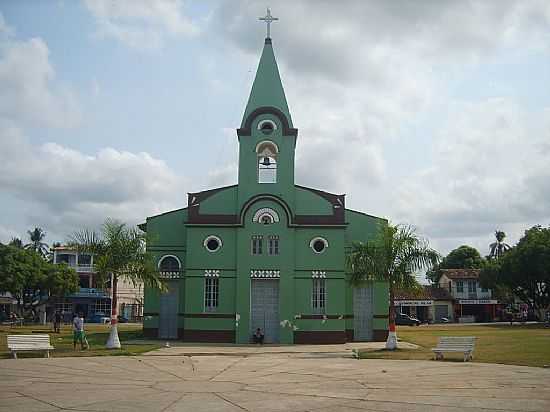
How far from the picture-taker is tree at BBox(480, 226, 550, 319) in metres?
57.0

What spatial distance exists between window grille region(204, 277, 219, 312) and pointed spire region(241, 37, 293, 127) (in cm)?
893

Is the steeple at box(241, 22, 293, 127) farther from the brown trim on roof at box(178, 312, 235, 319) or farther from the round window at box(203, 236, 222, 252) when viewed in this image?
the brown trim on roof at box(178, 312, 235, 319)

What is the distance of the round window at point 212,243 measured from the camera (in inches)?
1430

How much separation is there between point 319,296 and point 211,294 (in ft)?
19.1

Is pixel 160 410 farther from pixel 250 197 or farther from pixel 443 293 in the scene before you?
pixel 443 293

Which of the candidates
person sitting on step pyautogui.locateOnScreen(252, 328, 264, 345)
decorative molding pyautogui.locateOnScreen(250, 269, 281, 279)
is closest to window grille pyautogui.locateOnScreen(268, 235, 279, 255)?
decorative molding pyautogui.locateOnScreen(250, 269, 281, 279)

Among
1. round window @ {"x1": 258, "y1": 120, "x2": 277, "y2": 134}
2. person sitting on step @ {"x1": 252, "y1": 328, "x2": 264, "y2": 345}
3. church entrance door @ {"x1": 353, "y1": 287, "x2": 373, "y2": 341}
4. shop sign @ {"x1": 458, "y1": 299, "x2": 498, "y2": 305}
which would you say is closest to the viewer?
person sitting on step @ {"x1": 252, "y1": 328, "x2": 264, "y2": 345}

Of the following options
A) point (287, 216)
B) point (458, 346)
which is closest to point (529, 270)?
point (287, 216)

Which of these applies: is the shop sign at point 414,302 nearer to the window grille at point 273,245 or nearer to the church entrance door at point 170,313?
the window grille at point 273,245

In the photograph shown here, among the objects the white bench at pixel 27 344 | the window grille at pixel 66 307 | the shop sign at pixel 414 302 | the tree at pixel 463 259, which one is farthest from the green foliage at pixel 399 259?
the tree at pixel 463 259

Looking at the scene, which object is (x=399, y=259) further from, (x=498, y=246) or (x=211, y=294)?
(x=498, y=246)

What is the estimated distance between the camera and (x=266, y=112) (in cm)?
3700

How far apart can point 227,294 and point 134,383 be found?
18.9 m

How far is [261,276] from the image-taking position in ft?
117
